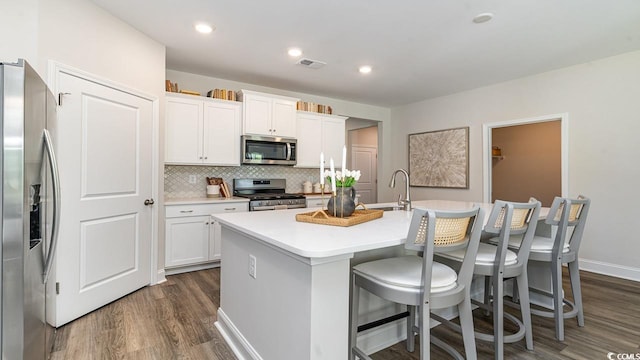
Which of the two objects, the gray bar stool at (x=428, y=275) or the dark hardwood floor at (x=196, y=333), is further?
the dark hardwood floor at (x=196, y=333)

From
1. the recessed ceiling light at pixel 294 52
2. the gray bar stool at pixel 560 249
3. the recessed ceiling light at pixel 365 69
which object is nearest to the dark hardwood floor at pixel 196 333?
the gray bar stool at pixel 560 249

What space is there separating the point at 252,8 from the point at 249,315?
233 cm

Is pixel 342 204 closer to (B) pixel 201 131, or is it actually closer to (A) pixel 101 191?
(A) pixel 101 191

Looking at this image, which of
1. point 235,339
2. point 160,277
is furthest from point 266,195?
point 235,339

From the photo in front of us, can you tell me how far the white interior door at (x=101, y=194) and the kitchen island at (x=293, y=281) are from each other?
1.31 meters

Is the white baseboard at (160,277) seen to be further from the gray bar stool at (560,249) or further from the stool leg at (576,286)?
the stool leg at (576,286)

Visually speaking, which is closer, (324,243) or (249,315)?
(324,243)

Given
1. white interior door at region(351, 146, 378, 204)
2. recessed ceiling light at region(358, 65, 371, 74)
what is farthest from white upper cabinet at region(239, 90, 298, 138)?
white interior door at region(351, 146, 378, 204)

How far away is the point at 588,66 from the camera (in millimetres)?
3725

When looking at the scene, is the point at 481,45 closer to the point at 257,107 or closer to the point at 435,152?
the point at 435,152

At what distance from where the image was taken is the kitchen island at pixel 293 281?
1.34 meters

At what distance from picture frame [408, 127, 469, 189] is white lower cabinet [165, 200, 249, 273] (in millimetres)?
3468

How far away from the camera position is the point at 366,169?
7430mm

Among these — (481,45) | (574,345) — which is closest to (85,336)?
(574,345)
